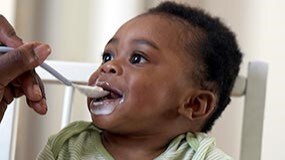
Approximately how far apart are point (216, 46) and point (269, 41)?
1.15ft

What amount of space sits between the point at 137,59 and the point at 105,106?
8 cm

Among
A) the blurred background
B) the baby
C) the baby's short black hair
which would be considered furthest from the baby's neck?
the blurred background


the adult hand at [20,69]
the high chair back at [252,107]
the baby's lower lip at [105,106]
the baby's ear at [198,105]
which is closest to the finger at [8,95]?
the adult hand at [20,69]

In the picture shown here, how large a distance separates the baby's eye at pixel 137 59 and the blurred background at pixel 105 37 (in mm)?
324

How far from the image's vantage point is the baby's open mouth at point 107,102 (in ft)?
2.17

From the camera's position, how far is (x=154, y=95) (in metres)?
0.69

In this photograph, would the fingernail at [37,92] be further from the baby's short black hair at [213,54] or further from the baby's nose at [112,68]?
the baby's short black hair at [213,54]

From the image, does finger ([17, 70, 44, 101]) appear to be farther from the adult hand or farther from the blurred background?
the blurred background

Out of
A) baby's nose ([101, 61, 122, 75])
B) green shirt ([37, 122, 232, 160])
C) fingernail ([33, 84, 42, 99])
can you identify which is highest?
baby's nose ([101, 61, 122, 75])

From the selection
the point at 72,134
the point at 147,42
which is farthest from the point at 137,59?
the point at 72,134

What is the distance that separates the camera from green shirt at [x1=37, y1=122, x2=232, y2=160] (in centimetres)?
69

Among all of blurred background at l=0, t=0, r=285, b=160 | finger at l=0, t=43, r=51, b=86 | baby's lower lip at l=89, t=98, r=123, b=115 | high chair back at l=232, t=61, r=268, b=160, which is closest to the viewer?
finger at l=0, t=43, r=51, b=86

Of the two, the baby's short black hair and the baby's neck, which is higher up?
the baby's short black hair

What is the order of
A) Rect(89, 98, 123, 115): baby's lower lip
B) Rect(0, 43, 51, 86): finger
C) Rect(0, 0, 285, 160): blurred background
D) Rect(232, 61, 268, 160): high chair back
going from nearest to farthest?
Rect(0, 43, 51, 86): finger
Rect(89, 98, 123, 115): baby's lower lip
Rect(232, 61, 268, 160): high chair back
Rect(0, 0, 285, 160): blurred background
